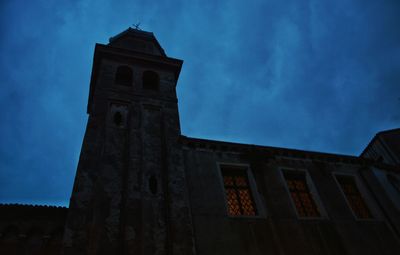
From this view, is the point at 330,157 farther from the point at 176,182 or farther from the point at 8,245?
the point at 8,245

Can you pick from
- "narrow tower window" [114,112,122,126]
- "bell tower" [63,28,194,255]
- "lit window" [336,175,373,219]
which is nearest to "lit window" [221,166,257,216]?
"bell tower" [63,28,194,255]

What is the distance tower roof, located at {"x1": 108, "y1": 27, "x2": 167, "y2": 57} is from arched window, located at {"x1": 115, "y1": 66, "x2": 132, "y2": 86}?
7.20 feet

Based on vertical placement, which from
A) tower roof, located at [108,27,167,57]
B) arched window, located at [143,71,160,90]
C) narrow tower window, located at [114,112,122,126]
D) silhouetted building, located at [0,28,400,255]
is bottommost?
silhouetted building, located at [0,28,400,255]

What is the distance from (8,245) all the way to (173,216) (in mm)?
5138

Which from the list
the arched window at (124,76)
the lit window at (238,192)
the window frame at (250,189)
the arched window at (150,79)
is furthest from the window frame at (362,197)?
the arched window at (124,76)

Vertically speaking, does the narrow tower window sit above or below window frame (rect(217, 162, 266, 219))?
above

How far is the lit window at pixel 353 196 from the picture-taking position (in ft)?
38.9

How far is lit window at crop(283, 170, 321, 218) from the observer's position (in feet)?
35.8

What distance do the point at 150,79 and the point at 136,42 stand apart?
11.1ft

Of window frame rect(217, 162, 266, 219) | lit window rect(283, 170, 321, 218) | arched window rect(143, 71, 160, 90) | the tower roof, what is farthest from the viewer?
the tower roof

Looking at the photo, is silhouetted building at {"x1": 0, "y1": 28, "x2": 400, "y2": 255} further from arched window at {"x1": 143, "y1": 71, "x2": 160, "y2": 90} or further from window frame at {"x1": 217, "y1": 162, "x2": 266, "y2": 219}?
arched window at {"x1": 143, "y1": 71, "x2": 160, "y2": 90}

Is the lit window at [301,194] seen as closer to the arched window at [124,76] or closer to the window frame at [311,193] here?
the window frame at [311,193]

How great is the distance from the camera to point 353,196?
12516 millimetres

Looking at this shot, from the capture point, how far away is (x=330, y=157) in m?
13.3
